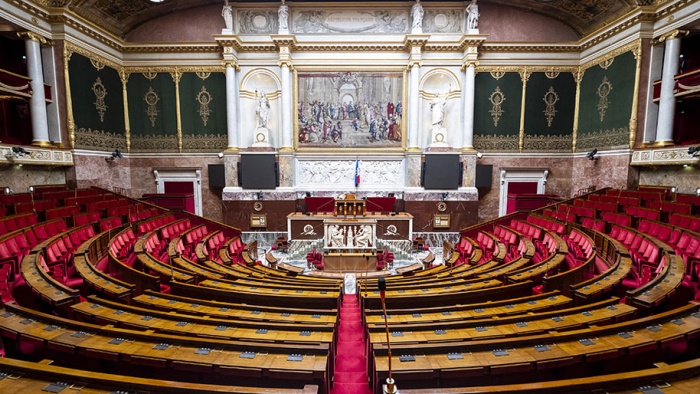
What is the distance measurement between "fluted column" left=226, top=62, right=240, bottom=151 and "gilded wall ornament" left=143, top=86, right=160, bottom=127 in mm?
3322

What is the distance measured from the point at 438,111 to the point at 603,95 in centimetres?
622

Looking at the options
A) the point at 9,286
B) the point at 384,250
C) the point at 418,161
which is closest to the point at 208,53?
the point at 418,161

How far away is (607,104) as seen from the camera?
40.9 feet

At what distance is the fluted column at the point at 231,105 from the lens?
45.5 feet

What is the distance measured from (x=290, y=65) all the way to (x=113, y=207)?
28.2ft

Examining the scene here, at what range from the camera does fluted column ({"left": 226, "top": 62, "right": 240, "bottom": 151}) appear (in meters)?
13.9

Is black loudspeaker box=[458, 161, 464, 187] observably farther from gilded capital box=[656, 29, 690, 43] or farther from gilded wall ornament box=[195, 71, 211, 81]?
gilded wall ornament box=[195, 71, 211, 81]

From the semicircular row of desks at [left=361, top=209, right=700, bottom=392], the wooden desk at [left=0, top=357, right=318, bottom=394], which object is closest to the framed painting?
the semicircular row of desks at [left=361, top=209, right=700, bottom=392]

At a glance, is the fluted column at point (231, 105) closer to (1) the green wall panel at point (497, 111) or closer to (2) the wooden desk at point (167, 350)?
(1) the green wall panel at point (497, 111)

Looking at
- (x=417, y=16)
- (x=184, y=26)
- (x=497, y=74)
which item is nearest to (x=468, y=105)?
(x=497, y=74)

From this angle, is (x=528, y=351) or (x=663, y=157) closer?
(x=528, y=351)

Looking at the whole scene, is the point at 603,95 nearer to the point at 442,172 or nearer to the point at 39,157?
the point at 442,172

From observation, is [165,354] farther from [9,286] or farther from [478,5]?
[478,5]

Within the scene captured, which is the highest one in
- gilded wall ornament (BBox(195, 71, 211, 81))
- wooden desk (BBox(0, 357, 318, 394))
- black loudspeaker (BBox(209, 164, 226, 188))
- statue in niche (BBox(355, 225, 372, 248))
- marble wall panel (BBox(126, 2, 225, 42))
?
marble wall panel (BBox(126, 2, 225, 42))
